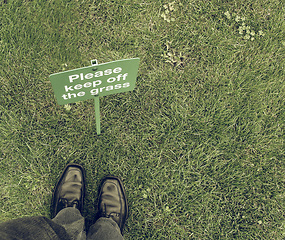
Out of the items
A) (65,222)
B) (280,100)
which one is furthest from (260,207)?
Result: (65,222)

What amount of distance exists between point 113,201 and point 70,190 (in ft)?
1.31

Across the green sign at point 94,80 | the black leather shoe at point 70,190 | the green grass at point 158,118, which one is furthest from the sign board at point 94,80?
the black leather shoe at point 70,190

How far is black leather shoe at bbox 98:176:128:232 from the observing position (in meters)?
2.20

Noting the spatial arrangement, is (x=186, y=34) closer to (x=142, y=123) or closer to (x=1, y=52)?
(x=142, y=123)

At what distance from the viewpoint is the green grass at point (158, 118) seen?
7.37 ft

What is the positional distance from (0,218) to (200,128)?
1972mm

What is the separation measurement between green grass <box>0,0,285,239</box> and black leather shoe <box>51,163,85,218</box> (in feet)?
0.23

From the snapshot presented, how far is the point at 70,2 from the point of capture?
245 centimetres

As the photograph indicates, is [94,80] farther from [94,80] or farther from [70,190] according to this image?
[70,190]

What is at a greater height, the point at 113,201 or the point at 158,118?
the point at 158,118

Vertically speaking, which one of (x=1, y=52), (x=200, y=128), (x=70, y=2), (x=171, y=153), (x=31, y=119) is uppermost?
(x=70, y=2)

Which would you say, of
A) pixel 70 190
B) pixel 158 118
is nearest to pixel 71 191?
pixel 70 190

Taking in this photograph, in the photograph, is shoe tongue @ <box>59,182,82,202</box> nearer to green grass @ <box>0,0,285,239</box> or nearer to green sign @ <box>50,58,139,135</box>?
green grass @ <box>0,0,285,239</box>

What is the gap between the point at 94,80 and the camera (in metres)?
1.46
